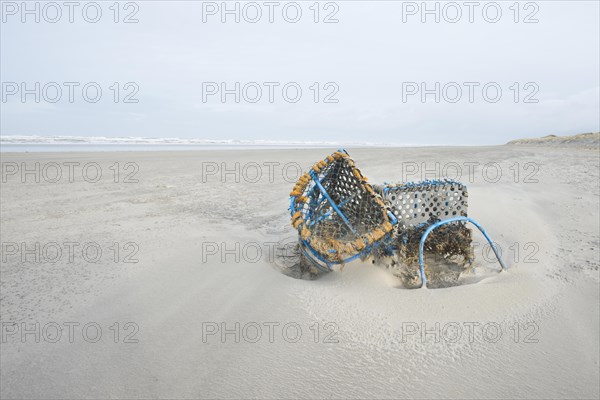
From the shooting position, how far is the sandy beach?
7.69ft

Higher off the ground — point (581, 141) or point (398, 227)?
point (581, 141)

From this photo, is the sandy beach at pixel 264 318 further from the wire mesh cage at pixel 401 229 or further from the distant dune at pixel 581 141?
the distant dune at pixel 581 141

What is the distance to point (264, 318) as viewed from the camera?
3100 mm

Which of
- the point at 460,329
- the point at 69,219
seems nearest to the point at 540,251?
the point at 460,329

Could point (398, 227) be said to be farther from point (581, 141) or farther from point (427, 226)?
point (581, 141)

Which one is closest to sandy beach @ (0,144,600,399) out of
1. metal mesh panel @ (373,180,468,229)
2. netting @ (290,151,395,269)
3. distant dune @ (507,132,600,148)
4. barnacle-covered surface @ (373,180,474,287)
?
barnacle-covered surface @ (373,180,474,287)

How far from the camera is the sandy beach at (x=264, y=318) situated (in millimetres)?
2344

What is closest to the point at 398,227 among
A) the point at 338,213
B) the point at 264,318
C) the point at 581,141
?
the point at 338,213

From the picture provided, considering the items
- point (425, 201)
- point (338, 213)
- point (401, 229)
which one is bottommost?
point (401, 229)

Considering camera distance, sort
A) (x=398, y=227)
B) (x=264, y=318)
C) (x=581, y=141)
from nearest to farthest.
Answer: (x=264, y=318), (x=398, y=227), (x=581, y=141)

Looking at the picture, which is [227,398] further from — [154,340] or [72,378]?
[72,378]

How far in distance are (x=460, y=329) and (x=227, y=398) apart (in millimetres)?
1940

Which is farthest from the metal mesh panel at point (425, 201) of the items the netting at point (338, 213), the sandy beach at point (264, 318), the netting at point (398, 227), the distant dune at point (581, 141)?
the distant dune at point (581, 141)

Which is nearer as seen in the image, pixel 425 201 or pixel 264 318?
pixel 264 318
